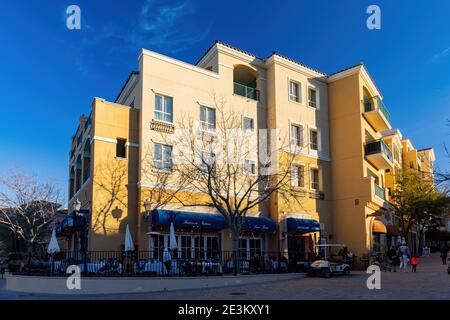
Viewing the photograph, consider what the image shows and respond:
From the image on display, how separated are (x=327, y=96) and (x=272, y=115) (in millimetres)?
6025

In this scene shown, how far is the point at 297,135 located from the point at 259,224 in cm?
793

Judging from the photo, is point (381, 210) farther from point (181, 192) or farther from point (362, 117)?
point (181, 192)

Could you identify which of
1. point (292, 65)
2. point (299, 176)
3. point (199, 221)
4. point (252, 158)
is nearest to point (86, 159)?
point (199, 221)

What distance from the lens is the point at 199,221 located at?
23578 millimetres

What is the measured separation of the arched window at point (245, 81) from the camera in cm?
2958

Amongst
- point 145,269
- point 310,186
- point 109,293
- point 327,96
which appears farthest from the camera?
point 327,96

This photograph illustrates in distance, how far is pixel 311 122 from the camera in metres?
31.3

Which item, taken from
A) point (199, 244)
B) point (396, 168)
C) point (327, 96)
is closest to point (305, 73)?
point (327, 96)

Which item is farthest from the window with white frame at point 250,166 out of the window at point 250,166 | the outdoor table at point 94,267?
the outdoor table at point 94,267

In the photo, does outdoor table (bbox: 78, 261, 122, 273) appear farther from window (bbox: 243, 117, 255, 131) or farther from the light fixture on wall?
window (bbox: 243, 117, 255, 131)

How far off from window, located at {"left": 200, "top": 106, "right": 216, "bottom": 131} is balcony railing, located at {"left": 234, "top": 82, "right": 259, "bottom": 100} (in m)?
2.78

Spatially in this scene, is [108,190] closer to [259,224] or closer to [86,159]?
[86,159]

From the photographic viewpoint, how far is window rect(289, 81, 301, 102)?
31.0 metres

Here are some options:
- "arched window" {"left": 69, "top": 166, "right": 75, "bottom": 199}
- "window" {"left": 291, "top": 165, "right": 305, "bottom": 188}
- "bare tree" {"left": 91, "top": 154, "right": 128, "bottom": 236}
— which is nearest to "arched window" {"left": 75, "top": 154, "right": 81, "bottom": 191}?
"arched window" {"left": 69, "top": 166, "right": 75, "bottom": 199}
